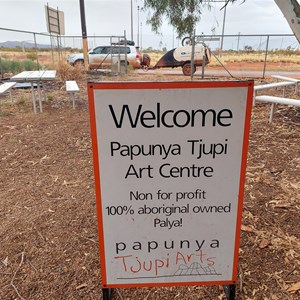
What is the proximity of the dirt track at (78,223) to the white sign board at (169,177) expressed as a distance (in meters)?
0.46

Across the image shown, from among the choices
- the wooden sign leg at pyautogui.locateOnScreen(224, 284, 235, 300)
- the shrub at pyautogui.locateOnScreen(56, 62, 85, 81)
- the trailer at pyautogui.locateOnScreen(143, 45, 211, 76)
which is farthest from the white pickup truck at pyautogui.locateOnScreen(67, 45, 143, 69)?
the wooden sign leg at pyautogui.locateOnScreen(224, 284, 235, 300)

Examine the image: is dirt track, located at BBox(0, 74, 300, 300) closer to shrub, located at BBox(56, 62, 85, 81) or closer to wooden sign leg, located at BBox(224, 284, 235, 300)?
wooden sign leg, located at BBox(224, 284, 235, 300)

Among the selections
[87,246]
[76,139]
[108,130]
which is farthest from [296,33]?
[76,139]

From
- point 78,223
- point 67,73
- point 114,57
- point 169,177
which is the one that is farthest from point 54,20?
point 169,177

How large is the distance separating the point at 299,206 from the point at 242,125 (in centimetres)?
196

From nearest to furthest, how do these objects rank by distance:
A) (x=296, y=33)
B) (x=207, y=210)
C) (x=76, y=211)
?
(x=207, y=210)
(x=296, y=33)
(x=76, y=211)

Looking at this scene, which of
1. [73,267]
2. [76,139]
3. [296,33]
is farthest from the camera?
[76,139]

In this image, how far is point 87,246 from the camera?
2.53 meters

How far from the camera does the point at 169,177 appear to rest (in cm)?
162

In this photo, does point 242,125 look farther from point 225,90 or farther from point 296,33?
point 296,33

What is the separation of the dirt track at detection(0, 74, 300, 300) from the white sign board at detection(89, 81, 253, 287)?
46 cm

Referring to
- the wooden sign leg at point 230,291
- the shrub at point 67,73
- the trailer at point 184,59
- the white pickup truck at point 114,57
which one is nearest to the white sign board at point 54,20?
the white pickup truck at point 114,57

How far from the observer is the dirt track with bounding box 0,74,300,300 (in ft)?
7.04

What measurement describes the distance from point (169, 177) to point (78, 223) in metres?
1.50
